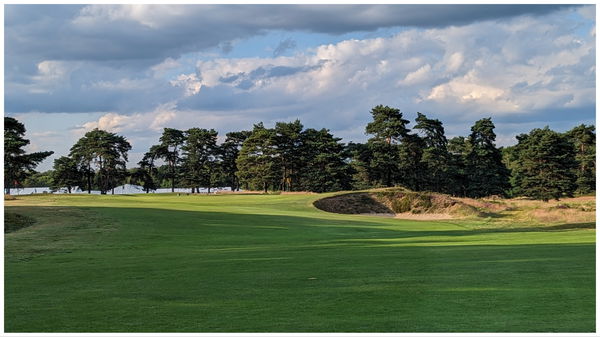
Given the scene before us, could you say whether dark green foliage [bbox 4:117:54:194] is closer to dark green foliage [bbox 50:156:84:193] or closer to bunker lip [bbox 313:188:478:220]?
bunker lip [bbox 313:188:478:220]

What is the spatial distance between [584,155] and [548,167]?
12379mm

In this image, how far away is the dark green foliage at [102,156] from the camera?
107688 mm

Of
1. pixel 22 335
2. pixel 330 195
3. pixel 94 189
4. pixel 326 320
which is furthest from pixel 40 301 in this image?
pixel 94 189

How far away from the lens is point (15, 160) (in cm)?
5338

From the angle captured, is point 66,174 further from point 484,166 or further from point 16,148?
point 484,166

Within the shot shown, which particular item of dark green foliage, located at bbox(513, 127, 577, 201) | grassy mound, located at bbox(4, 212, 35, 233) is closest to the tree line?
dark green foliage, located at bbox(513, 127, 577, 201)

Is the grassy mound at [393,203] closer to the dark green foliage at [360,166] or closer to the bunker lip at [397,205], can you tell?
the bunker lip at [397,205]

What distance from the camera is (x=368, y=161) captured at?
104062 millimetres

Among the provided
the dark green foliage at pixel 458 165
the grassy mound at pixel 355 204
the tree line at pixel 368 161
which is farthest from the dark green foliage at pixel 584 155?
the grassy mound at pixel 355 204

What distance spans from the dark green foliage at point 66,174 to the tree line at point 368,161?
0.16 meters

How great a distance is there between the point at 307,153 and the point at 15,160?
182 ft

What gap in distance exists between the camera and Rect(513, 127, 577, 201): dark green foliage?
3890 inches

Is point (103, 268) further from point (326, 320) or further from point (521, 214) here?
point (521, 214)

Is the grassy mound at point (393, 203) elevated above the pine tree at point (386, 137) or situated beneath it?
situated beneath
